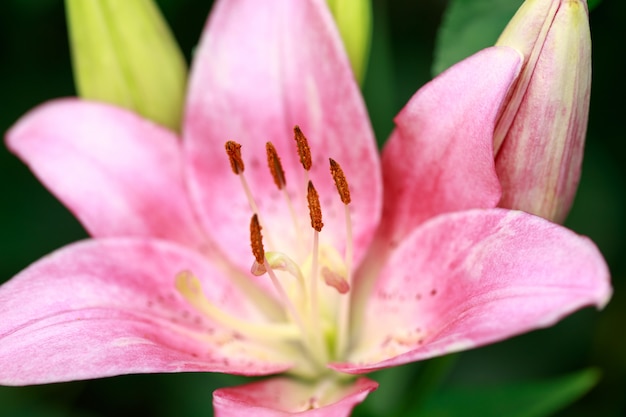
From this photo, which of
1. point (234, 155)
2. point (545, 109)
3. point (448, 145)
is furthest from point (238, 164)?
point (545, 109)

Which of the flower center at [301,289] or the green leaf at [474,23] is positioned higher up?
the green leaf at [474,23]

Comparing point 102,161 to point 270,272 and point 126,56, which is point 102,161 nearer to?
point 126,56

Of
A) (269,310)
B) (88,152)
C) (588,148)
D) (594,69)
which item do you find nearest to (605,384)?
(588,148)

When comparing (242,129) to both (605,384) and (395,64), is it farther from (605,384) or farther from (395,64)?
(605,384)

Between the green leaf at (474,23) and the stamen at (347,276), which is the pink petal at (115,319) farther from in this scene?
the green leaf at (474,23)

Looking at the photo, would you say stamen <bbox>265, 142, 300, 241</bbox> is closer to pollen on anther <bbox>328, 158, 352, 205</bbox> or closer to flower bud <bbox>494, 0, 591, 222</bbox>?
pollen on anther <bbox>328, 158, 352, 205</bbox>

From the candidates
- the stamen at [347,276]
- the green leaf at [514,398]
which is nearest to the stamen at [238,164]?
the stamen at [347,276]
